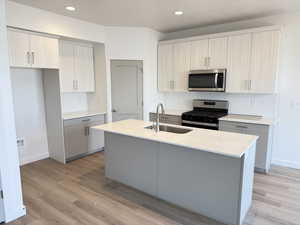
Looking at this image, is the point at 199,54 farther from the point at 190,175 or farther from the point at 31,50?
the point at 31,50

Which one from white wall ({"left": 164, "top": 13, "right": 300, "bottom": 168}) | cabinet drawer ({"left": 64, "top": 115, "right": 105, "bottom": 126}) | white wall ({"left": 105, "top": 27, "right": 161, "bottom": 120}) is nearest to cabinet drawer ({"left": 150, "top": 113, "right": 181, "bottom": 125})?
white wall ({"left": 105, "top": 27, "right": 161, "bottom": 120})

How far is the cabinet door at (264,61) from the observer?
3.44 meters

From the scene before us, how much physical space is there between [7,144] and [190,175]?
2.09 metres

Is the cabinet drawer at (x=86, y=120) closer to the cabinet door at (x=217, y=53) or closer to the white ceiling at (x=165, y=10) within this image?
the white ceiling at (x=165, y=10)

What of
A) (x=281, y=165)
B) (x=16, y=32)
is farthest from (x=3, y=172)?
(x=281, y=165)

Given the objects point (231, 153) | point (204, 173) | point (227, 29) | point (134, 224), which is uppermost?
point (227, 29)

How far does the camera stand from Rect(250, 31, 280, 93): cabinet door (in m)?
3.44

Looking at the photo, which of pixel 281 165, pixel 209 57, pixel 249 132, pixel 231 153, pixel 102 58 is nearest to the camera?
pixel 231 153

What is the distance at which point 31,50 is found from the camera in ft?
10.7

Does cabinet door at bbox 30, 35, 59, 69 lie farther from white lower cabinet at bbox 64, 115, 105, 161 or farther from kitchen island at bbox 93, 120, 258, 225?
kitchen island at bbox 93, 120, 258, 225

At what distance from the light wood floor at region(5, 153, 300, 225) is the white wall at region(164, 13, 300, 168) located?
1.24 feet

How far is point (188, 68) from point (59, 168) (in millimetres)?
3288

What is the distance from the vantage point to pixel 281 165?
3.78m

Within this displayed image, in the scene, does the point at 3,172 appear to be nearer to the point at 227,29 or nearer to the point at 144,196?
the point at 144,196
